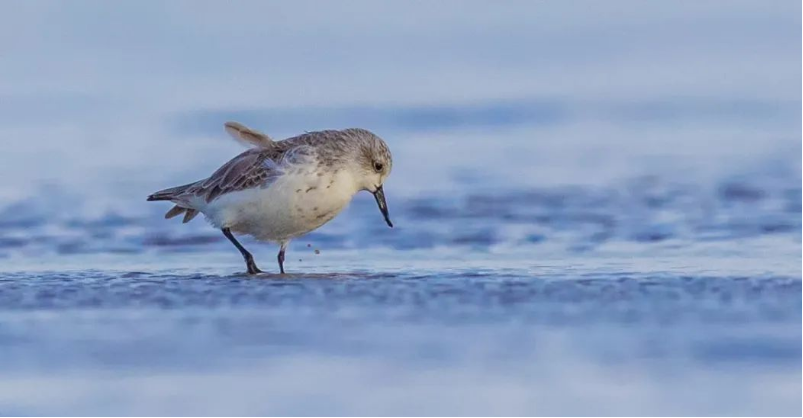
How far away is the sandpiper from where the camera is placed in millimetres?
9773

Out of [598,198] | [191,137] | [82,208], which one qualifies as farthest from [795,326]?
[191,137]

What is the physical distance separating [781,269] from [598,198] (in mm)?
3127

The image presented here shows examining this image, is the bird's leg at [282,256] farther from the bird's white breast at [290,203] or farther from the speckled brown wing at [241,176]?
the speckled brown wing at [241,176]

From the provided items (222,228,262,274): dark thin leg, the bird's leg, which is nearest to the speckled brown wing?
(222,228,262,274): dark thin leg

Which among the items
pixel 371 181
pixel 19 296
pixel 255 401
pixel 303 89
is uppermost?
pixel 303 89

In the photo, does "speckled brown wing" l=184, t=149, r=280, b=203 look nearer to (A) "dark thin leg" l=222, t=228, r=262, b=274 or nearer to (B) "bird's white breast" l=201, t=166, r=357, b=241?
(B) "bird's white breast" l=201, t=166, r=357, b=241

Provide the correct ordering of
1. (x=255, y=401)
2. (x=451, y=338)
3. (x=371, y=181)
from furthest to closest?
(x=371, y=181)
(x=451, y=338)
(x=255, y=401)

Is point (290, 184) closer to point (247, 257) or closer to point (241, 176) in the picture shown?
point (241, 176)

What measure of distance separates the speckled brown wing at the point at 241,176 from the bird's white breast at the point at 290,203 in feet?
0.14

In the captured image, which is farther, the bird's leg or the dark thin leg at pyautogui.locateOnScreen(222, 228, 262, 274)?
the bird's leg

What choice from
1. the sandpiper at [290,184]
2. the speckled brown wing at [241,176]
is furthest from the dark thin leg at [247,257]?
the speckled brown wing at [241,176]

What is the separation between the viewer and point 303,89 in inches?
770

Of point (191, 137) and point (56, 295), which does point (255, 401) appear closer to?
point (56, 295)

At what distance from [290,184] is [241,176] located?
0.39 meters
